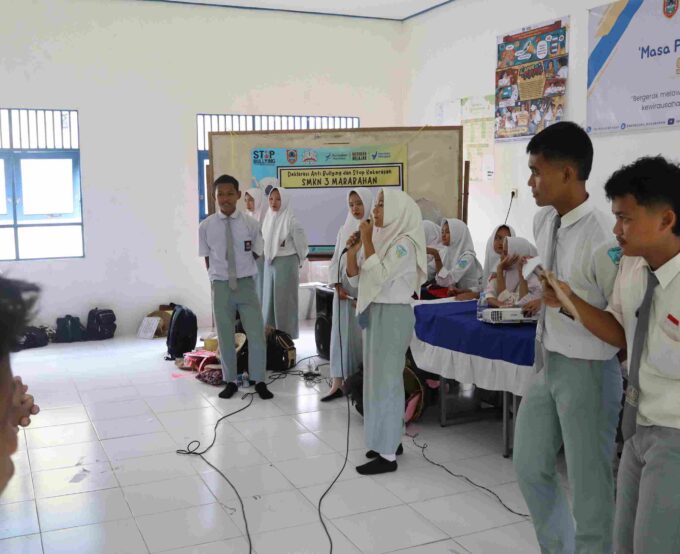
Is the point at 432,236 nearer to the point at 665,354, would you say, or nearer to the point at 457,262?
the point at 457,262

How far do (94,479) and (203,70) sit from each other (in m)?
5.54

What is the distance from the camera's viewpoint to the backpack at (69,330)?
7686mm

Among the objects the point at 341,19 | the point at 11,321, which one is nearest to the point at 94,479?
the point at 11,321

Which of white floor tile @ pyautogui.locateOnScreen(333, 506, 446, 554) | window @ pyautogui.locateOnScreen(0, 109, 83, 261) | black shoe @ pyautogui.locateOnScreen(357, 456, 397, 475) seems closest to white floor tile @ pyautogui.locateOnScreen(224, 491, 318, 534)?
white floor tile @ pyautogui.locateOnScreen(333, 506, 446, 554)

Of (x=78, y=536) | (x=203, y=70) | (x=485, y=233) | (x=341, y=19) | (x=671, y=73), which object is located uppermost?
(x=341, y=19)

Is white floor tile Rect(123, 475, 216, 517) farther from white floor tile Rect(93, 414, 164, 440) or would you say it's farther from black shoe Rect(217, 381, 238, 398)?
black shoe Rect(217, 381, 238, 398)

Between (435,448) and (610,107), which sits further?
(610,107)

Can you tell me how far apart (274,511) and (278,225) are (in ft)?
11.6

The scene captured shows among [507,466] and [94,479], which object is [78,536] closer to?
[94,479]

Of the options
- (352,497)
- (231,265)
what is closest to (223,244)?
(231,265)

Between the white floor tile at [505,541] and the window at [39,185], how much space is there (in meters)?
6.03

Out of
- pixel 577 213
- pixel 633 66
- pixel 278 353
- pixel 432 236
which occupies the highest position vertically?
pixel 633 66

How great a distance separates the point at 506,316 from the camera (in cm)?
402

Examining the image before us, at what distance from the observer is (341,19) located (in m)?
8.86
